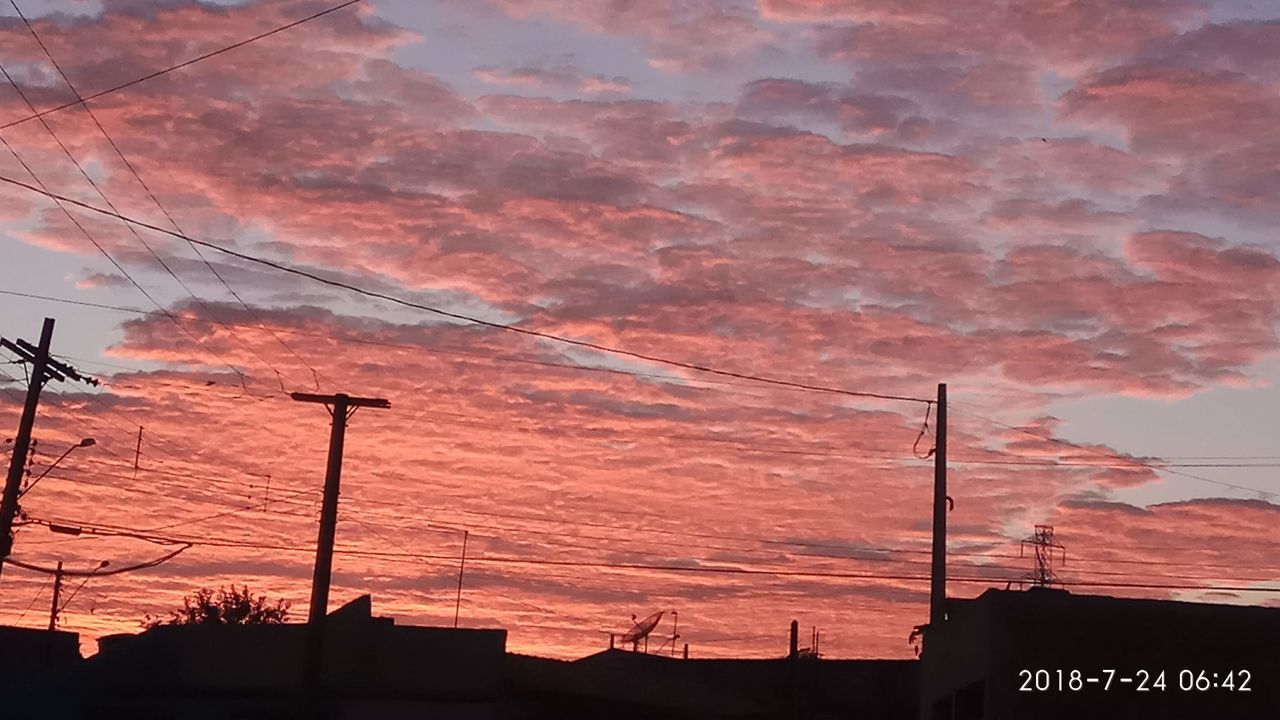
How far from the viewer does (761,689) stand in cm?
5647

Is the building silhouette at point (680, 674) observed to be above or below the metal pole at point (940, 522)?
below

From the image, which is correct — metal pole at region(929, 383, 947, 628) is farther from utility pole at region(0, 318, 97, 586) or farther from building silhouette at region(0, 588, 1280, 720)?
utility pole at region(0, 318, 97, 586)

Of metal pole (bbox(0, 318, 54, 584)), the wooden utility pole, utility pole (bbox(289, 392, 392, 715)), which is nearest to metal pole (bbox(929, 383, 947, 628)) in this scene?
the wooden utility pole

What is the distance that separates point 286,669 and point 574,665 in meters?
9.06

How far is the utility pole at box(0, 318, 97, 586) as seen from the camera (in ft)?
144

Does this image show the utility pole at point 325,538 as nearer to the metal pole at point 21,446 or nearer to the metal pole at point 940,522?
the metal pole at point 21,446

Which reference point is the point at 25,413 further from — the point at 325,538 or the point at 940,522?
the point at 940,522

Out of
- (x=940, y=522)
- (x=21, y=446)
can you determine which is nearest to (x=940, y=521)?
(x=940, y=522)

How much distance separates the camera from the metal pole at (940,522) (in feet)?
145

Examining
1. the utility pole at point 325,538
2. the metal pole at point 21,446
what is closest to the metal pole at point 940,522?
the utility pole at point 325,538

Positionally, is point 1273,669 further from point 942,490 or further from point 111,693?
point 111,693

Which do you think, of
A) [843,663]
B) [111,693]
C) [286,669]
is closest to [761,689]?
[843,663]

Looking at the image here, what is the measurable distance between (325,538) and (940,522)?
55.4 ft

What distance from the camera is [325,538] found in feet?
139
